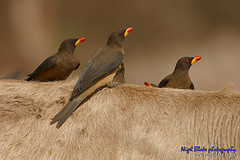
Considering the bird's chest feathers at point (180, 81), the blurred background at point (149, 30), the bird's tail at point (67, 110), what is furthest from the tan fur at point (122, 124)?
the blurred background at point (149, 30)

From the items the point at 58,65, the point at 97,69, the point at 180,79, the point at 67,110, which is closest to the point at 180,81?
the point at 180,79

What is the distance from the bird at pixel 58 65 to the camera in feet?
6.72

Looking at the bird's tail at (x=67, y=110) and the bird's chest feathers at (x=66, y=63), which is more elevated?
the bird's chest feathers at (x=66, y=63)

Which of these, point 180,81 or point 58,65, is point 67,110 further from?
point 180,81

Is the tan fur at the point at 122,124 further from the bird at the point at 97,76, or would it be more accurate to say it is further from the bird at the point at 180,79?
the bird at the point at 180,79

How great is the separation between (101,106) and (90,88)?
12 cm

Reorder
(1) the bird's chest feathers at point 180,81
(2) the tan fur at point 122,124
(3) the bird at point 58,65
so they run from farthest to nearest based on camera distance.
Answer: (1) the bird's chest feathers at point 180,81, (3) the bird at point 58,65, (2) the tan fur at point 122,124

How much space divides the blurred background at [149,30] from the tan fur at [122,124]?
161 cm

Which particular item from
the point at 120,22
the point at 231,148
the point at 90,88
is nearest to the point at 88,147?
the point at 90,88

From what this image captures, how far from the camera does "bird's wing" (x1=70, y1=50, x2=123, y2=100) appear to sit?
144 cm

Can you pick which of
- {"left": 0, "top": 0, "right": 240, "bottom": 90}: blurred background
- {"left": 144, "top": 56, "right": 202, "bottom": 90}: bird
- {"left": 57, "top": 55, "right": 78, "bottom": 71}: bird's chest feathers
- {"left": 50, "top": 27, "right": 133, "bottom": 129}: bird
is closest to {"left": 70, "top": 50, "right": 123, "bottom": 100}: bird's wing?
{"left": 50, "top": 27, "right": 133, "bottom": 129}: bird

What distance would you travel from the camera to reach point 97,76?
1.52m

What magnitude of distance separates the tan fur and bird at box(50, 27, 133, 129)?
0.04 meters

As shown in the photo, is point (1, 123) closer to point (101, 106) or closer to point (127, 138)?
point (101, 106)
